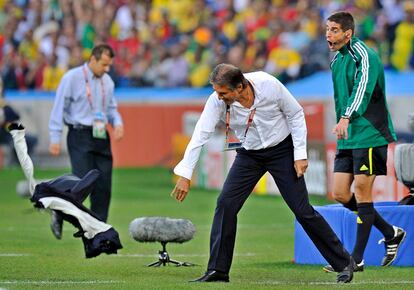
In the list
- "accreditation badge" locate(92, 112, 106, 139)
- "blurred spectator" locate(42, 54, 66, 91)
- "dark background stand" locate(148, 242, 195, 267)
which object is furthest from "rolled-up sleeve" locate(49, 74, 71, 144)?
"blurred spectator" locate(42, 54, 66, 91)

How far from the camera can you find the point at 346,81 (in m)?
10.9

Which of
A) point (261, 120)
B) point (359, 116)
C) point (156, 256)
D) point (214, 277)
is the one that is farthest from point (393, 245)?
point (156, 256)

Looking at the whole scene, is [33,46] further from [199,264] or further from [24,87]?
[199,264]

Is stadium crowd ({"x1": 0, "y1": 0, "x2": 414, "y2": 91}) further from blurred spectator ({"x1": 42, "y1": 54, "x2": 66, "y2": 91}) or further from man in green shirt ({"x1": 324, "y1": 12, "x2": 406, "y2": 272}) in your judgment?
man in green shirt ({"x1": 324, "y1": 12, "x2": 406, "y2": 272})

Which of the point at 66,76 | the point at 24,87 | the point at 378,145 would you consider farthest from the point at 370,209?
the point at 24,87

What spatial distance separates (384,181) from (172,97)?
1066 cm

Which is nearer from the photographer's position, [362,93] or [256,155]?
[256,155]

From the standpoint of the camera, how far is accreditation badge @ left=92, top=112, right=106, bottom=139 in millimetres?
14117

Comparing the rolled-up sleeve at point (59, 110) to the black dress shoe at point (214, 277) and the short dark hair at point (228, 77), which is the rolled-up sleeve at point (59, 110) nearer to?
the black dress shoe at point (214, 277)

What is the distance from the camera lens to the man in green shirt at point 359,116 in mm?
10711

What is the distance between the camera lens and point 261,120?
383 inches

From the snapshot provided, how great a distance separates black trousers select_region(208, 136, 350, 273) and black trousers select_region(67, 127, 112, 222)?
168 inches

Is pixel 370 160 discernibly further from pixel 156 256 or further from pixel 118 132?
pixel 118 132

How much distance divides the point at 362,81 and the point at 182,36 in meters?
19.5
